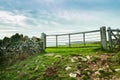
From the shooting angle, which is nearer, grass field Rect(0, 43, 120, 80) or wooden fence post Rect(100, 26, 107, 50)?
grass field Rect(0, 43, 120, 80)

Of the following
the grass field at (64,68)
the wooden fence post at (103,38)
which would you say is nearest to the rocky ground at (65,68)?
the grass field at (64,68)

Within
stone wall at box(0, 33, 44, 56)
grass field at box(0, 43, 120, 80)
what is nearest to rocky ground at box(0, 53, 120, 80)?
grass field at box(0, 43, 120, 80)

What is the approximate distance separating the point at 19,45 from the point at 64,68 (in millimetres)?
6729

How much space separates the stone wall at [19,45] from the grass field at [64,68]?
48.9 inches

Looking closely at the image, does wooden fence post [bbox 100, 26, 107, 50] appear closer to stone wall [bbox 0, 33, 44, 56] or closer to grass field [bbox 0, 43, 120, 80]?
grass field [bbox 0, 43, 120, 80]

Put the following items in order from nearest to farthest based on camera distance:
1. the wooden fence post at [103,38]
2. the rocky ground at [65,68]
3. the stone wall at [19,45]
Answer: the rocky ground at [65,68]
the stone wall at [19,45]
the wooden fence post at [103,38]

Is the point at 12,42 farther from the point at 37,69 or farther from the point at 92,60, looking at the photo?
the point at 92,60

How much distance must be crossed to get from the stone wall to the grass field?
1242 mm

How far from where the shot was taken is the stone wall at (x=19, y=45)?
25.1 meters

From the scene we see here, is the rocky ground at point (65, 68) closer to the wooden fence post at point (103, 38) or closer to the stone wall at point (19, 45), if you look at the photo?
the stone wall at point (19, 45)

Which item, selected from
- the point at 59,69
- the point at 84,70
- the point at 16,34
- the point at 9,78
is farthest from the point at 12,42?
the point at 84,70

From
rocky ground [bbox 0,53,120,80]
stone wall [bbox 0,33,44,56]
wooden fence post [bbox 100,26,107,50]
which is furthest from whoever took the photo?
wooden fence post [bbox 100,26,107,50]

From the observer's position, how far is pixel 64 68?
2039 centimetres

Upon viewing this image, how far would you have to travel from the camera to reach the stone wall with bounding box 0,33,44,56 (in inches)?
988
